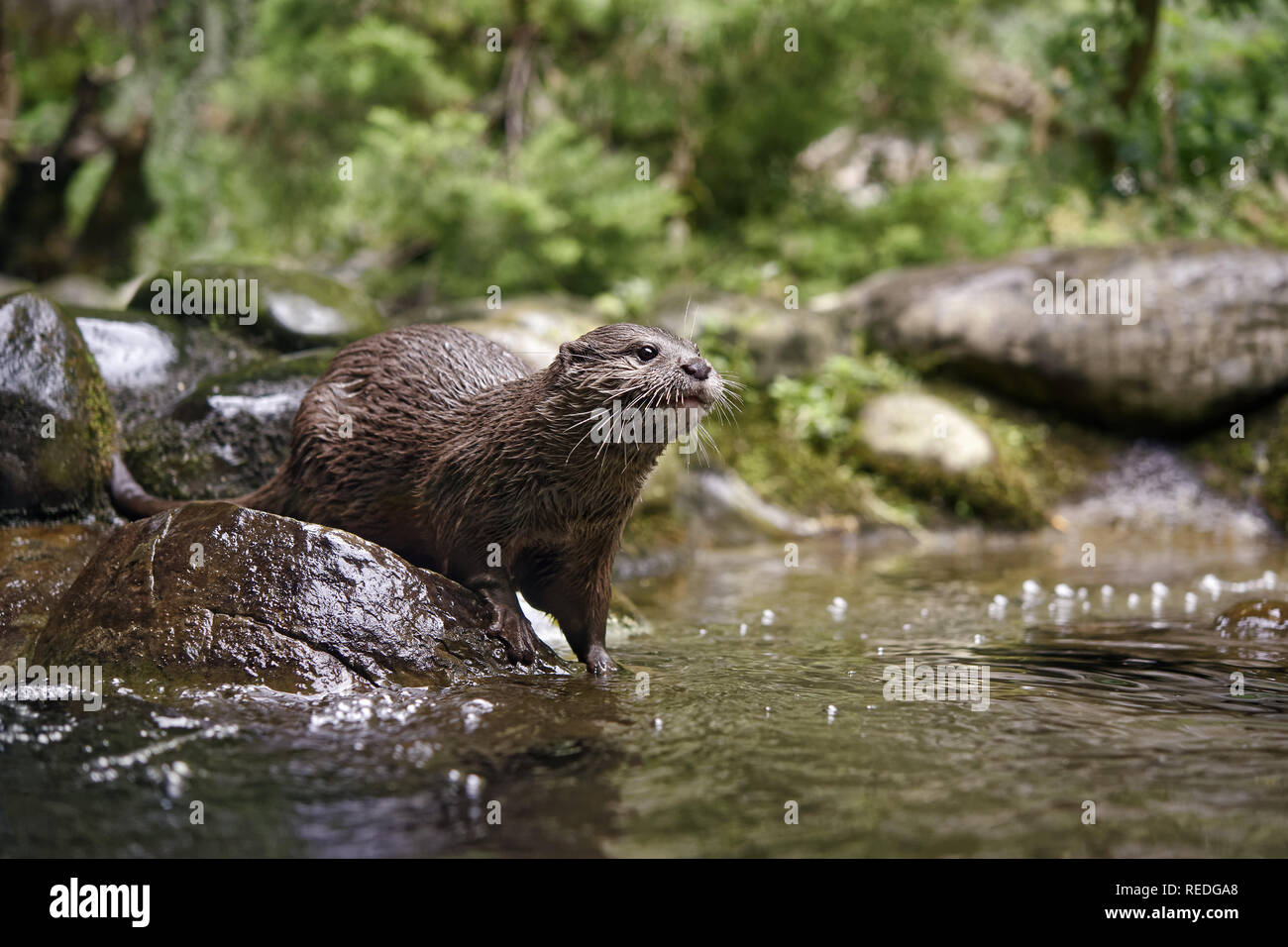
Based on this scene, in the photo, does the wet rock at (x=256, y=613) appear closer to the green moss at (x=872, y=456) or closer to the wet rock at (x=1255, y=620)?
the wet rock at (x=1255, y=620)

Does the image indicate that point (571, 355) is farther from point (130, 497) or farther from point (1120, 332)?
point (1120, 332)

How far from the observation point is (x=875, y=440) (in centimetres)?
1010

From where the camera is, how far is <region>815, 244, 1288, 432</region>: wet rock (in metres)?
10.3

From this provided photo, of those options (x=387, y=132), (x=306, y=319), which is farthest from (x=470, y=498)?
(x=387, y=132)

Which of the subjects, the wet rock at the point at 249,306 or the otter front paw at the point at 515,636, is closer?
the otter front paw at the point at 515,636

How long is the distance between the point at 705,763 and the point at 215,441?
389 centimetres

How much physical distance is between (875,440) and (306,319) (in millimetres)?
5099

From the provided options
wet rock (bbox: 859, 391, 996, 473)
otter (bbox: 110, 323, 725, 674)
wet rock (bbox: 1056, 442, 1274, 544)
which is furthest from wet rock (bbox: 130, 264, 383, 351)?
wet rock (bbox: 1056, 442, 1274, 544)

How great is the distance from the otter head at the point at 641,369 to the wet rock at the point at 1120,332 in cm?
742

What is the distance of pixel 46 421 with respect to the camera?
5352 millimetres

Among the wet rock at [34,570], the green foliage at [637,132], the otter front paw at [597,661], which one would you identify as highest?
the green foliage at [637,132]

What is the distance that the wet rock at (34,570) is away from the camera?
14.3 feet

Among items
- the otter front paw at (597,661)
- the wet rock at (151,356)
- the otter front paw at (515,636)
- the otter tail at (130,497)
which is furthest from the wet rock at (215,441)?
the otter front paw at (597,661)

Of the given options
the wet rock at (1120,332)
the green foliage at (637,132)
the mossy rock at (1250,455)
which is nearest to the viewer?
the mossy rock at (1250,455)
